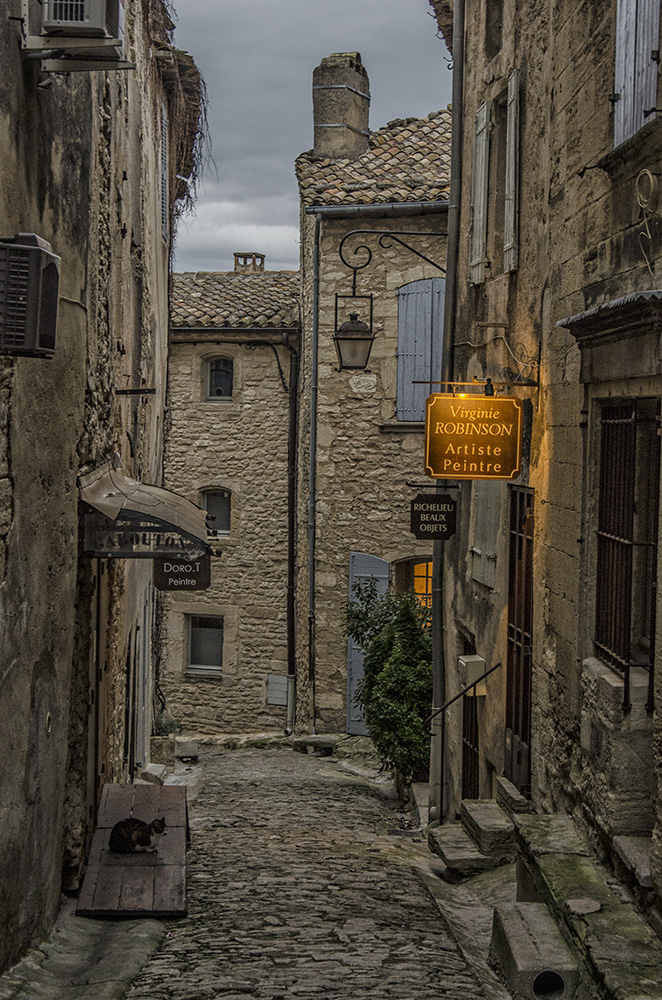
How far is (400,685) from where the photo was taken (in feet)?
37.7

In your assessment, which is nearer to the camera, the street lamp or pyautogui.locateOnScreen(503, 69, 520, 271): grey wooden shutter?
pyautogui.locateOnScreen(503, 69, 520, 271): grey wooden shutter

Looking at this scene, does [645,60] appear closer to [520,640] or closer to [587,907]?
[587,907]

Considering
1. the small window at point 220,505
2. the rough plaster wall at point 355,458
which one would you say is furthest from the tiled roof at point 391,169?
the small window at point 220,505

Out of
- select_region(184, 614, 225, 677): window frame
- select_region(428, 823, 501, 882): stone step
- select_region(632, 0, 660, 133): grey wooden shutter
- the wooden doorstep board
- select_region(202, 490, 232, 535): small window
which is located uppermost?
select_region(632, 0, 660, 133): grey wooden shutter

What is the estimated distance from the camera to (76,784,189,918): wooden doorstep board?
636cm

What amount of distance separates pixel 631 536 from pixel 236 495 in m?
13.5

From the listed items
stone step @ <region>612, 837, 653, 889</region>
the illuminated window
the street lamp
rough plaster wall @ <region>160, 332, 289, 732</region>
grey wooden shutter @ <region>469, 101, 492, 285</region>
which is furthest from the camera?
rough plaster wall @ <region>160, 332, 289, 732</region>

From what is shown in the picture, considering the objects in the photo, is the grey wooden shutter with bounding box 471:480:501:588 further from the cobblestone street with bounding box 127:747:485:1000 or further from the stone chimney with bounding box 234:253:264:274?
the stone chimney with bounding box 234:253:264:274

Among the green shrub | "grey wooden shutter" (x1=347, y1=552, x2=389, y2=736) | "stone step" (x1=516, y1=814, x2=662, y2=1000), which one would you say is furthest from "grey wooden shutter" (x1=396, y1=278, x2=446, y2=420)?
"stone step" (x1=516, y1=814, x2=662, y2=1000)

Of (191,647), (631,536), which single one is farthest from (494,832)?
(191,647)

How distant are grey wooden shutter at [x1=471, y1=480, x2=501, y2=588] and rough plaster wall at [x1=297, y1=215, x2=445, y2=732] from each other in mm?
5435

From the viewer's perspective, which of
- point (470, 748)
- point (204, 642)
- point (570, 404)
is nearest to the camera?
point (570, 404)

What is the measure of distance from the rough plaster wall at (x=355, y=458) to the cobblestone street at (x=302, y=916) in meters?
4.54

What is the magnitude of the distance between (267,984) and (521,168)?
5.67 m
